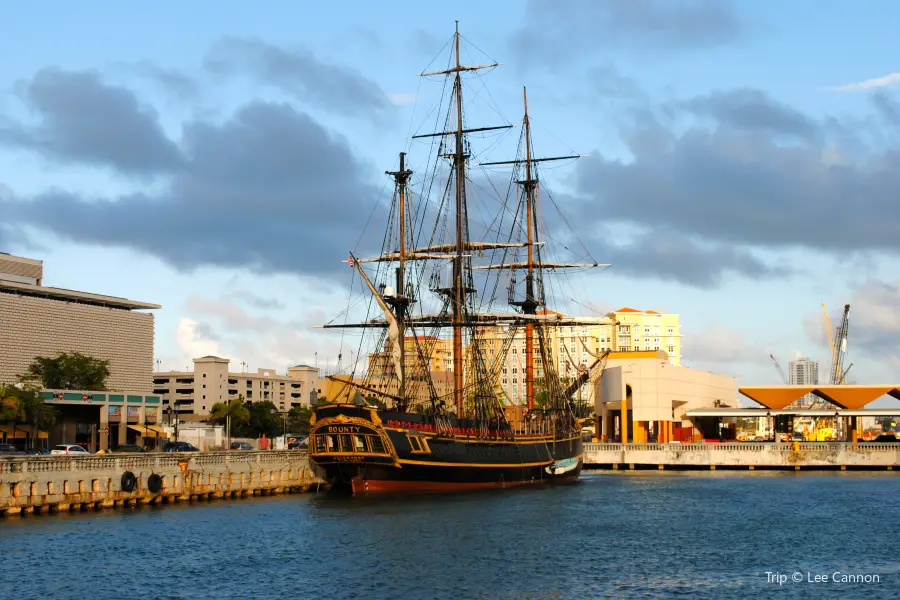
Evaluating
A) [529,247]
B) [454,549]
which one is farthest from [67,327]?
[454,549]

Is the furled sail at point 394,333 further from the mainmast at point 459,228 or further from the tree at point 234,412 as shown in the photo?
the tree at point 234,412

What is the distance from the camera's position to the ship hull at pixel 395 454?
73188mm

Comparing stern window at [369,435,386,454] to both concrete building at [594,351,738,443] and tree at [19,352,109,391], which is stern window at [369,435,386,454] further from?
tree at [19,352,109,391]

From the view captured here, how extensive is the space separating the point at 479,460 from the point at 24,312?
311ft

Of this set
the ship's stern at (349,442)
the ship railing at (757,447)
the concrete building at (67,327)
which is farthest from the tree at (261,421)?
the ship's stern at (349,442)

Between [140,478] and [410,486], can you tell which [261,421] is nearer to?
[410,486]

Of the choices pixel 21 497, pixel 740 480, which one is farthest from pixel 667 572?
pixel 740 480

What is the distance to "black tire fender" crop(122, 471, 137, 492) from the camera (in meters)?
63.5

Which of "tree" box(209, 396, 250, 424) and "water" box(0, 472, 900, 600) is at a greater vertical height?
"tree" box(209, 396, 250, 424)

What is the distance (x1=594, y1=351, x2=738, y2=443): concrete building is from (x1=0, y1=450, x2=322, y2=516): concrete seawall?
197ft

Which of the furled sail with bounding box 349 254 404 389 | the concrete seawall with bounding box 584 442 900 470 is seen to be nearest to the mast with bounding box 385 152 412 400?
the furled sail with bounding box 349 254 404 389

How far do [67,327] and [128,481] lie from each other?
10603cm

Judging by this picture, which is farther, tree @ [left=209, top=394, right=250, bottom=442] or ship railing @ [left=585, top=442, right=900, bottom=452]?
tree @ [left=209, top=394, right=250, bottom=442]

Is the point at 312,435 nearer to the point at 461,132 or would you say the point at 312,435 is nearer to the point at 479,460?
the point at 479,460
